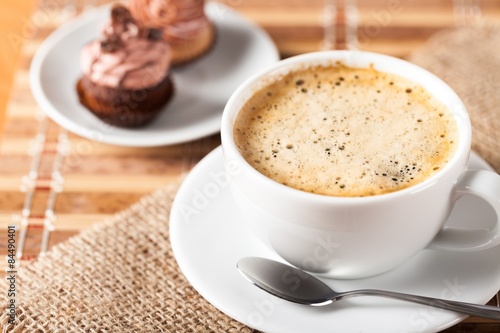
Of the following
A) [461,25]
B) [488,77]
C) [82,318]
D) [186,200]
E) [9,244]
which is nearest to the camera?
[82,318]

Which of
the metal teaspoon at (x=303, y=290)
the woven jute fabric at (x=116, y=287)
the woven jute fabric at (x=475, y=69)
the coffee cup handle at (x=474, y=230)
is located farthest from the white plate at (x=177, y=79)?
the coffee cup handle at (x=474, y=230)

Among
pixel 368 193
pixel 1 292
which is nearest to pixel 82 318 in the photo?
pixel 1 292

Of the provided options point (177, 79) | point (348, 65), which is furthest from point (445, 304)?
point (177, 79)

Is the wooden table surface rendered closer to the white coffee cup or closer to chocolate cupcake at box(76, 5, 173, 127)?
chocolate cupcake at box(76, 5, 173, 127)

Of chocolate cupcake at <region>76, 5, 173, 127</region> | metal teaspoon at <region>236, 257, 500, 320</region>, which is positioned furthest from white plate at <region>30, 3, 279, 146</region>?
metal teaspoon at <region>236, 257, 500, 320</region>

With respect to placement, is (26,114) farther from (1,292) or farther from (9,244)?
(1,292)

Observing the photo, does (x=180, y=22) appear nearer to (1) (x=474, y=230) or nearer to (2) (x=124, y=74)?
(2) (x=124, y=74)

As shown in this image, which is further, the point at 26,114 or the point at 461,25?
the point at 461,25

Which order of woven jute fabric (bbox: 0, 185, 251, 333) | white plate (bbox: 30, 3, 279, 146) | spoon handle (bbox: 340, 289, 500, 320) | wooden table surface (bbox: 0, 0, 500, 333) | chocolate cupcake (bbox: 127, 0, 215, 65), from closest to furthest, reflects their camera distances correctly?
spoon handle (bbox: 340, 289, 500, 320), woven jute fabric (bbox: 0, 185, 251, 333), wooden table surface (bbox: 0, 0, 500, 333), white plate (bbox: 30, 3, 279, 146), chocolate cupcake (bbox: 127, 0, 215, 65)

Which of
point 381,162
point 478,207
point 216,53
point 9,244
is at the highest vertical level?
point 381,162
